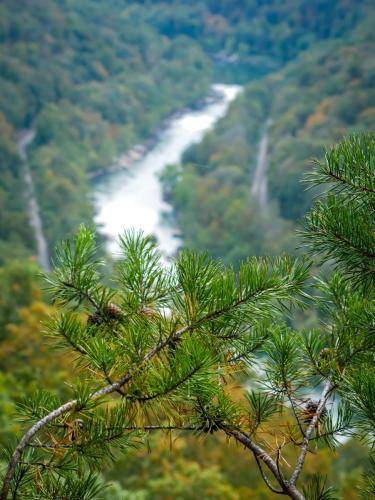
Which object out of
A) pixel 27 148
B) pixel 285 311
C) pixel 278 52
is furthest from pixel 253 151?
pixel 285 311

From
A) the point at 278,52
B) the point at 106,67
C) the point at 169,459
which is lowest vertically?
the point at 169,459

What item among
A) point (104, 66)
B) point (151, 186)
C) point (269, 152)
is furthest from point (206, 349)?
point (104, 66)

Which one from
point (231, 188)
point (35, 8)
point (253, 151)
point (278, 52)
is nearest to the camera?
point (231, 188)

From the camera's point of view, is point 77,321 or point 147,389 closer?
point 147,389

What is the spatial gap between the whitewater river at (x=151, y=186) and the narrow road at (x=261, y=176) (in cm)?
281

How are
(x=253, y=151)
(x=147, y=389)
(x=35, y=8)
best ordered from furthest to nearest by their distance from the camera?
(x=35, y=8)
(x=253, y=151)
(x=147, y=389)

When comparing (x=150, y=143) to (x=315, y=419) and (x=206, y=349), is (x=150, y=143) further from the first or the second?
(x=206, y=349)

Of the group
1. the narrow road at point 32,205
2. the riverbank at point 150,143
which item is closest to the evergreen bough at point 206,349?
the narrow road at point 32,205

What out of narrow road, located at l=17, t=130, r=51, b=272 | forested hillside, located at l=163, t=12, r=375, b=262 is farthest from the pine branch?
narrow road, located at l=17, t=130, r=51, b=272

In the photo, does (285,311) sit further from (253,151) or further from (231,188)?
(253,151)

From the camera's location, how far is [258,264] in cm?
122

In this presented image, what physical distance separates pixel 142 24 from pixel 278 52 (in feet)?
33.8

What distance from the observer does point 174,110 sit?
39500mm

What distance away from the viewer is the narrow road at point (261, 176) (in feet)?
84.6
